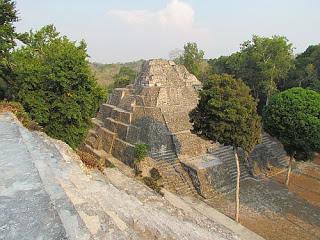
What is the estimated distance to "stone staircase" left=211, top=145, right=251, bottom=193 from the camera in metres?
15.4

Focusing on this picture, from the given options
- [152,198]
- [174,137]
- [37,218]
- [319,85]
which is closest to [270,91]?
[319,85]

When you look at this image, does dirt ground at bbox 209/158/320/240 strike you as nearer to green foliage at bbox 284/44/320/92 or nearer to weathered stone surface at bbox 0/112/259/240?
weathered stone surface at bbox 0/112/259/240

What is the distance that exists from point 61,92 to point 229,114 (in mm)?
7401

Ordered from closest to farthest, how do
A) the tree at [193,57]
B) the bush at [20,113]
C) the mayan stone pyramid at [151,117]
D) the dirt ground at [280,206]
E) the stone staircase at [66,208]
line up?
1. the stone staircase at [66,208]
2. the bush at [20,113]
3. the dirt ground at [280,206]
4. the mayan stone pyramid at [151,117]
5. the tree at [193,57]

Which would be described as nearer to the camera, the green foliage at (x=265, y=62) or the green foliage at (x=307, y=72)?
the green foliage at (x=265, y=62)

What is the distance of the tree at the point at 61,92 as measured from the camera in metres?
13.8

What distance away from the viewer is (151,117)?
1839cm

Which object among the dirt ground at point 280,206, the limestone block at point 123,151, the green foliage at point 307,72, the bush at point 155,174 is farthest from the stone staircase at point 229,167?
the green foliage at point 307,72

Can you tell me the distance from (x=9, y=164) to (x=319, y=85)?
23914 millimetres

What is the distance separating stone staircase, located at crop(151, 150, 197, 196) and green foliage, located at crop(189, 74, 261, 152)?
3715 millimetres

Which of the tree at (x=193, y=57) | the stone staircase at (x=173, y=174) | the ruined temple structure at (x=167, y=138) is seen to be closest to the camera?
the stone staircase at (x=173, y=174)

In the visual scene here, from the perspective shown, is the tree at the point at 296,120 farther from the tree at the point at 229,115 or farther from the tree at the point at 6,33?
the tree at the point at 6,33

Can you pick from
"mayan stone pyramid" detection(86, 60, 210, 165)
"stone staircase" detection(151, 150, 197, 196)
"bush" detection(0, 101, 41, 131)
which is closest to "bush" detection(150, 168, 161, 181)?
"stone staircase" detection(151, 150, 197, 196)

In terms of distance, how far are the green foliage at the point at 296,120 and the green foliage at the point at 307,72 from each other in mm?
11130
